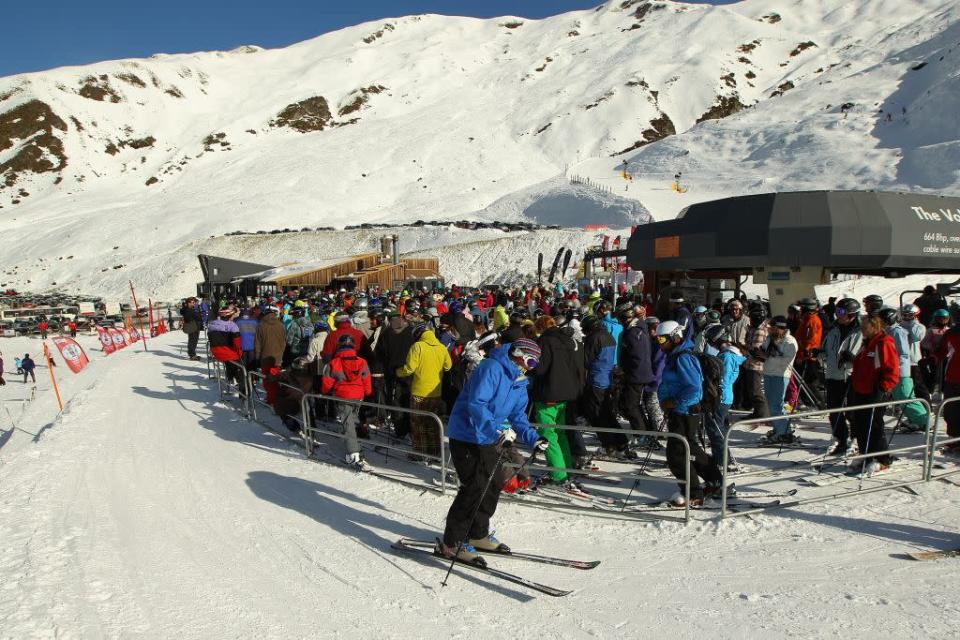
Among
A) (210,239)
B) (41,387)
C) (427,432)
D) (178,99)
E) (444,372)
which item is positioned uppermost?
(178,99)

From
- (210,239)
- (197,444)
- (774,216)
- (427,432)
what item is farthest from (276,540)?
(210,239)

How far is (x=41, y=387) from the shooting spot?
69.3 feet

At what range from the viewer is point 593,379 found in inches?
270

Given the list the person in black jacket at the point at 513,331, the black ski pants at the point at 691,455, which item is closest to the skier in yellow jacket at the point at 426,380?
the person in black jacket at the point at 513,331

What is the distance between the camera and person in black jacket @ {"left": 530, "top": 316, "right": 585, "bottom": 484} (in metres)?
6.02

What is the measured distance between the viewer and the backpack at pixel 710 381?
551cm

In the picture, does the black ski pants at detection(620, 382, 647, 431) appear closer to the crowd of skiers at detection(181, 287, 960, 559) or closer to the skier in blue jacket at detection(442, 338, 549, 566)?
the crowd of skiers at detection(181, 287, 960, 559)

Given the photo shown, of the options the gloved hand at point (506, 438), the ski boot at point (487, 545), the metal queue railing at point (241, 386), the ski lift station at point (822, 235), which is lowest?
the ski boot at point (487, 545)

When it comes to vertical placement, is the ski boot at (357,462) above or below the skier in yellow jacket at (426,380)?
below

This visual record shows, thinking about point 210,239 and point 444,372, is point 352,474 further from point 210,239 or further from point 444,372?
point 210,239

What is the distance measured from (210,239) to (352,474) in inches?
2523

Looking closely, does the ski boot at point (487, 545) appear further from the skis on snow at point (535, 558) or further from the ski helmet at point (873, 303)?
the ski helmet at point (873, 303)

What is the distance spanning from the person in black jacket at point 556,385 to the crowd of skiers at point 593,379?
0.01 m

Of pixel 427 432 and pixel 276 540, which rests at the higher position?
pixel 427 432
